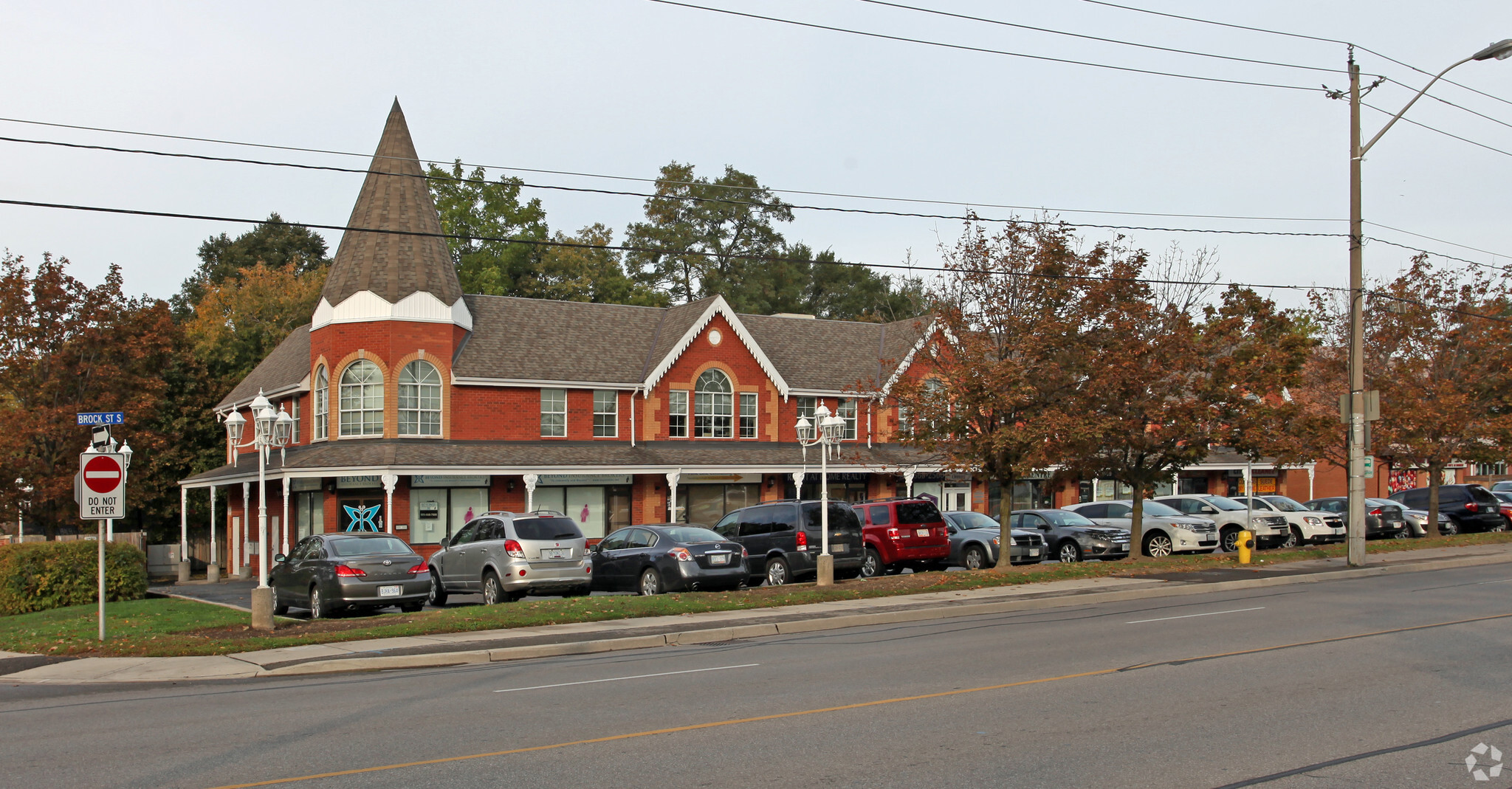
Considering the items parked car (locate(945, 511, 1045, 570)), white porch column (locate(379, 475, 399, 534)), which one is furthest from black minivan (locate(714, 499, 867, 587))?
white porch column (locate(379, 475, 399, 534))

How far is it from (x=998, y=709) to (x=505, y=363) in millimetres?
29731

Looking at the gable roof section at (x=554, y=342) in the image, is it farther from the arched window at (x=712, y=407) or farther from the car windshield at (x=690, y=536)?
the car windshield at (x=690, y=536)

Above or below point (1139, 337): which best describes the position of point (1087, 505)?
below

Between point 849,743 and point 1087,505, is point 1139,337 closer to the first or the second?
point 1087,505

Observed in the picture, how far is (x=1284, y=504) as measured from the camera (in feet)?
113

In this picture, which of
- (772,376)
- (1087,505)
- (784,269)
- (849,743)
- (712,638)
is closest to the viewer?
(849,743)

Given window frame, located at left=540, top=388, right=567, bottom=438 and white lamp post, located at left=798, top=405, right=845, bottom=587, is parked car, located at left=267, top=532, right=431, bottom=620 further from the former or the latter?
window frame, located at left=540, top=388, right=567, bottom=438

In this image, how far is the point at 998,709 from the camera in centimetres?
964

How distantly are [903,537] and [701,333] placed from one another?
15995mm

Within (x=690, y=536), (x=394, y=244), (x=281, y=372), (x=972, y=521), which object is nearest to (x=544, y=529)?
(x=690, y=536)

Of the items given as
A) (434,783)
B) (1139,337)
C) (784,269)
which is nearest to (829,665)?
(434,783)

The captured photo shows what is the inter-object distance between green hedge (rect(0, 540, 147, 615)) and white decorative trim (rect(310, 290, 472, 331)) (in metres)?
11.7

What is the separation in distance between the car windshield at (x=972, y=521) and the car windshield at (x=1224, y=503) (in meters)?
7.78

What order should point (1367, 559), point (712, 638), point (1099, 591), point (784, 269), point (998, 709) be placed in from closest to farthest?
point (998, 709)
point (712, 638)
point (1099, 591)
point (1367, 559)
point (784, 269)
